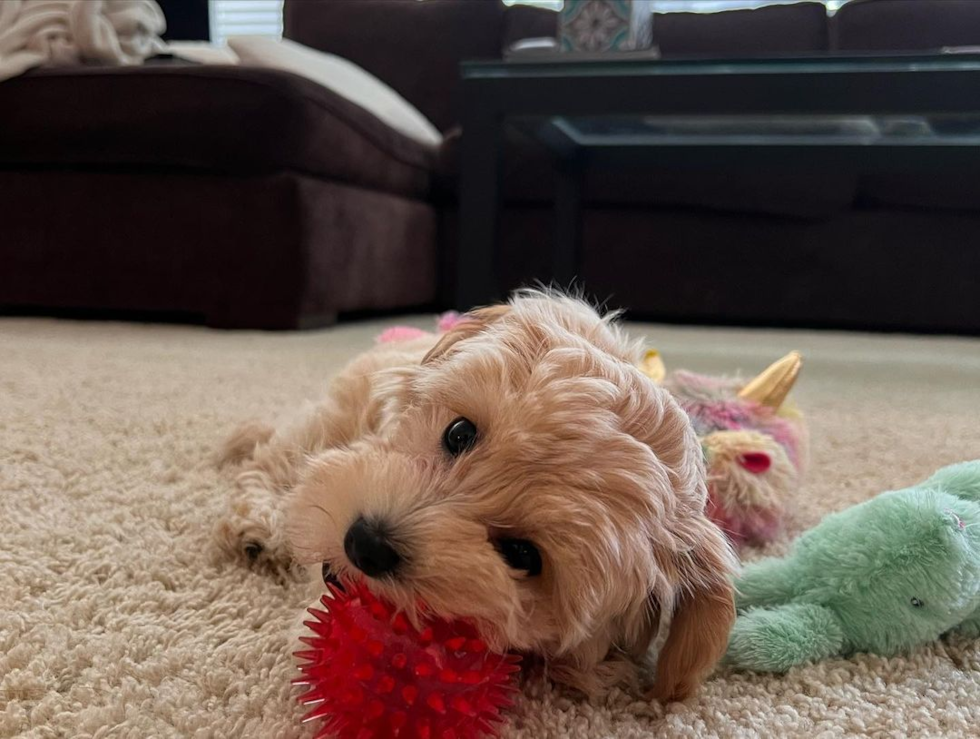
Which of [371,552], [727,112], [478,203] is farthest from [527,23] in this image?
[371,552]

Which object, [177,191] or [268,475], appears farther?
[177,191]

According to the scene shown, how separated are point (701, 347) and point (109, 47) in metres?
2.05

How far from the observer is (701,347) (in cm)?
255

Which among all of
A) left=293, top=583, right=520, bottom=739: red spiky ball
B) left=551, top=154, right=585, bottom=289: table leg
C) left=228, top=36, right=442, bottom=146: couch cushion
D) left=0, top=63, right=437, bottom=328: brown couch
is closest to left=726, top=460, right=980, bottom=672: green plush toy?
left=293, top=583, right=520, bottom=739: red spiky ball

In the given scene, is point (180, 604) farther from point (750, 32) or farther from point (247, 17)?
point (247, 17)

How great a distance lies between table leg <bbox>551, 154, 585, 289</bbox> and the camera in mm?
2932

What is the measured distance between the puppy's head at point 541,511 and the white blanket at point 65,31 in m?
2.40

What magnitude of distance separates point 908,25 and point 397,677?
13.1ft

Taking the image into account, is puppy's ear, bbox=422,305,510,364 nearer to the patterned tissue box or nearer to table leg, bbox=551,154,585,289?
the patterned tissue box

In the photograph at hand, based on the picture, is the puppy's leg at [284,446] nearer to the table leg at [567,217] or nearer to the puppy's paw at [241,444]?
the puppy's paw at [241,444]

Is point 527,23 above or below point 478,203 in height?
above

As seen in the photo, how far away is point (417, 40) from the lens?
3.97m

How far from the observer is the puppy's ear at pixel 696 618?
0.59 m

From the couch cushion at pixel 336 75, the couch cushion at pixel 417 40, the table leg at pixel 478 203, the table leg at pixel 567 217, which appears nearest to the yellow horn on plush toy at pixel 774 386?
the table leg at pixel 478 203
